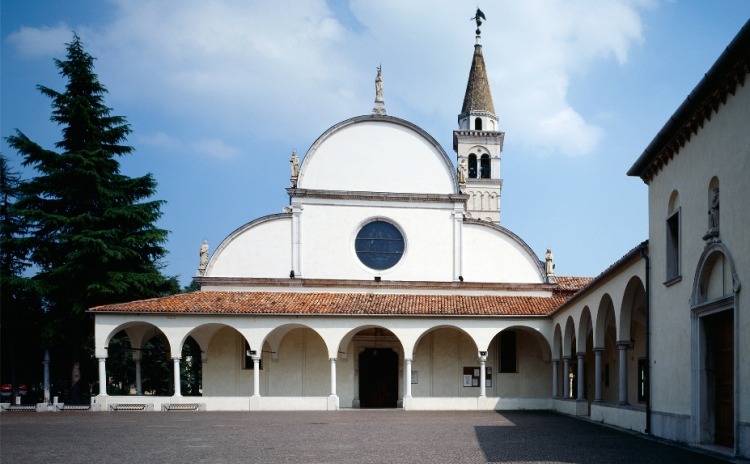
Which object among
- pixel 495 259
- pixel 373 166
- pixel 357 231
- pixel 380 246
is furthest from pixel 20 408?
pixel 495 259

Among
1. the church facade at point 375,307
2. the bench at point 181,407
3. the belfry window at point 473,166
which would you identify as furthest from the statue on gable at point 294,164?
the belfry window at point 473,166

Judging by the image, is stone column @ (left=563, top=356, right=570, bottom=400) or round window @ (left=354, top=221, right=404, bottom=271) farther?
round window @ (left=354, top=221, right=404, bottom=271)

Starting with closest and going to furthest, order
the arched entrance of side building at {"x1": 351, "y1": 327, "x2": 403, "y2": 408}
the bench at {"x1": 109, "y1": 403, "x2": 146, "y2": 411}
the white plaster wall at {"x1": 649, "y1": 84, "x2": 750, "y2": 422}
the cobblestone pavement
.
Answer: the white plaster wall at {"x1": 649, "y1": 84, "x2": 750, "y2": 422}
the cobblestone pavement
the bench at {"x1": 109, "y1": 403, "x2": 146, "y2": 411}
the arched entrance of side building at {"x1": 351, "y1": 327, "x2": 403, "y2": 408}

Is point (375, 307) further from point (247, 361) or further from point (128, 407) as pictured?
point (128, 407)

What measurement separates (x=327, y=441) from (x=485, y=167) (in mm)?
40338

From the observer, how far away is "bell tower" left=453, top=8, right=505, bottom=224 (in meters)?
53.5

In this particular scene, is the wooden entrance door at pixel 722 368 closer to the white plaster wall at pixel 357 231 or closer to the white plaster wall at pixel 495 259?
the white plaster wall at pixel 495 259

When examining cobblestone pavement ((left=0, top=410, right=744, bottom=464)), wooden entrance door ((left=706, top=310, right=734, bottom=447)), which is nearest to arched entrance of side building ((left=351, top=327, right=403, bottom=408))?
cobblestone pavement ((left=0, top=410, right=744, bottom=464))

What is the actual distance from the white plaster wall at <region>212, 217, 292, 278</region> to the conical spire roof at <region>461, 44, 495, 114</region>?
24.6 m

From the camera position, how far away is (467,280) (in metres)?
33.7

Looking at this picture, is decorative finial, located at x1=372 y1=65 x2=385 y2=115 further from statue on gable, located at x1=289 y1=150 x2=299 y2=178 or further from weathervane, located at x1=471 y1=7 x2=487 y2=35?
→ weathervane, located at x1=471 y1=7 x2=487 y2=35

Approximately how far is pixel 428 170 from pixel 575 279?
9508mm

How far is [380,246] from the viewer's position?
3416cm

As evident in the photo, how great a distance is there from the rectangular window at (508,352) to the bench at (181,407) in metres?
13.1
